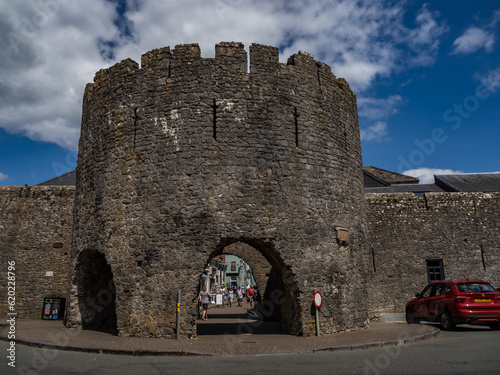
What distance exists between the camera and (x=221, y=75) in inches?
408

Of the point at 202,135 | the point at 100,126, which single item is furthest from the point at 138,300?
the point at 100,126

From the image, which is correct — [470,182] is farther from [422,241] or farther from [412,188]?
[422,241]

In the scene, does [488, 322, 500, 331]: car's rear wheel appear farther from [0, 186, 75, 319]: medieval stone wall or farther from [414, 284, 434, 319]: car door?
[0, 186, 75, 319]: medieval stone wall

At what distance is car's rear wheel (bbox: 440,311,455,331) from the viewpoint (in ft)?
34.9

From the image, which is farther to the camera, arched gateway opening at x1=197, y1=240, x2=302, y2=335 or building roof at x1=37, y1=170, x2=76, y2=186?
building roof at x1=37, y1=170, x2=76, y2=186

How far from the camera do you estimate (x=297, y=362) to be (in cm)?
666

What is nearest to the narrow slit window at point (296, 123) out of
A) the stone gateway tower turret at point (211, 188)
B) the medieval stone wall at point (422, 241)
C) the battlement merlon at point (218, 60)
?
the stone gateway tower turret at point (211, 188)

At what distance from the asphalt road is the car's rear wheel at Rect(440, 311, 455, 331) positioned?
2.55m

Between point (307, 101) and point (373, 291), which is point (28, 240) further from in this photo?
point (373, 291)

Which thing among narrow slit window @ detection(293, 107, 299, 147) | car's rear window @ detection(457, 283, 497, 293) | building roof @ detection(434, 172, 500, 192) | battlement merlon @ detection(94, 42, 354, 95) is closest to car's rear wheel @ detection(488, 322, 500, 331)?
car's rear window @ detection(457, 283, 497, 293)

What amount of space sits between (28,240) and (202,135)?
954cm

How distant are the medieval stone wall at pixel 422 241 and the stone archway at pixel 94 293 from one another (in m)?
9.64

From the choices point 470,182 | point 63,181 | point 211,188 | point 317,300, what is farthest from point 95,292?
point 470,182

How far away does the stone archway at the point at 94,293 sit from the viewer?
11.2m
